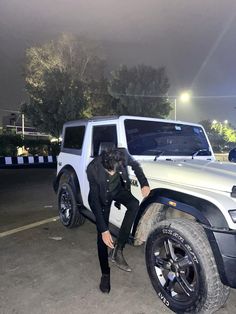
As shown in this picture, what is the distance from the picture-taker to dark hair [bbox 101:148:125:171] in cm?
352

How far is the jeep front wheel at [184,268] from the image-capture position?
2934 millimetres

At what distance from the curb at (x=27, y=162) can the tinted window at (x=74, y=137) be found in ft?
30.1

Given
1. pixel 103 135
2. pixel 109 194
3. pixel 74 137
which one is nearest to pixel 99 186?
pixel 109 194

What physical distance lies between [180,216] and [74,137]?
9.23 ft

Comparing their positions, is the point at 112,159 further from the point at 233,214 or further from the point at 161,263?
the point at 233,214

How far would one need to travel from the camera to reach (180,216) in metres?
3.68

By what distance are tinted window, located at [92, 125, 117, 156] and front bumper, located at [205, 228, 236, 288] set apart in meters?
2.18

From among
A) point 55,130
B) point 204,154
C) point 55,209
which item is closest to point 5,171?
point 55,209

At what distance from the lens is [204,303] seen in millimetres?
2943

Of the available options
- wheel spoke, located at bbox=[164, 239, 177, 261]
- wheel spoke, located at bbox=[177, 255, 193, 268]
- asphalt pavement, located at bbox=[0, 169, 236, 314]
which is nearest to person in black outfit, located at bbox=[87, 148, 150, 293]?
asphalt pavement, located at bbox=[0, 169, 236, 314]

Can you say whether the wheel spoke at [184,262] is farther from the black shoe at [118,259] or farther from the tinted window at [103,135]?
the tinted window at [103,135]

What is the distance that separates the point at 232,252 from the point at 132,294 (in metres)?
1.31

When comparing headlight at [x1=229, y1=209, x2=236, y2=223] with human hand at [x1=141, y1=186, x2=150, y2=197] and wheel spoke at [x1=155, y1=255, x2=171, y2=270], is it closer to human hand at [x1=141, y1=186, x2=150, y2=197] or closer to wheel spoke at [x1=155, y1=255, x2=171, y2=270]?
wheel spoke at [x1=155, y1=255, x2=171, y2=270]

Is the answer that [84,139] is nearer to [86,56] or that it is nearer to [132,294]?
[132,294]
